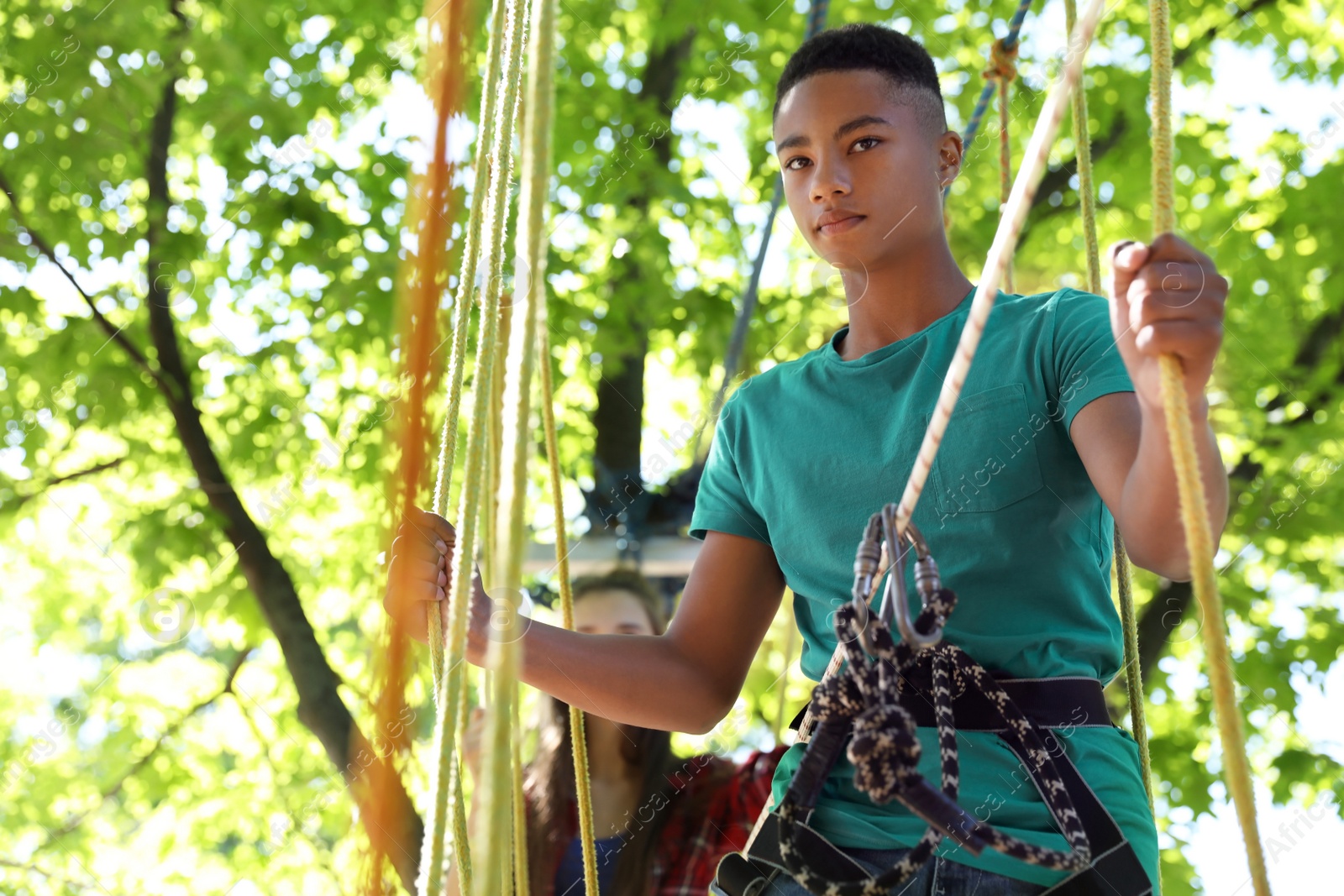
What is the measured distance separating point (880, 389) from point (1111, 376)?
0.80 ft

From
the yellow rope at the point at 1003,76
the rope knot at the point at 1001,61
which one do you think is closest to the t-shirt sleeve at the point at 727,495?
the yellow rope at the point at 1003,76

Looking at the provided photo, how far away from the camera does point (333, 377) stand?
3516mm

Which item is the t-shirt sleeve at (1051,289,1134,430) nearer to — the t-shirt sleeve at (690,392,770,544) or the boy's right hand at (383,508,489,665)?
the t-shirt sleeve at (690,392,770,544)

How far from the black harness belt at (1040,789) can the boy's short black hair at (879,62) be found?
2.01 ft

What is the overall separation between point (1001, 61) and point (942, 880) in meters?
1.46

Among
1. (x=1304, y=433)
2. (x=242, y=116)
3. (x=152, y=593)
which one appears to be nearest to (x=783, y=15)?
(x=242, y=116)

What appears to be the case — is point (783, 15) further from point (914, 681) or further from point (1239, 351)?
point (914, 681)

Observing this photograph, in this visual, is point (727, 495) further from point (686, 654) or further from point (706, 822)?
point (706, 822)

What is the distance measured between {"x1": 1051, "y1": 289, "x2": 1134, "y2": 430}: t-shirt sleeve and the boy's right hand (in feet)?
1.90

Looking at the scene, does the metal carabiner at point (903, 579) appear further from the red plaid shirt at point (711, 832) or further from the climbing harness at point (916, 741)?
the red plaid shirt at point (711, 832)

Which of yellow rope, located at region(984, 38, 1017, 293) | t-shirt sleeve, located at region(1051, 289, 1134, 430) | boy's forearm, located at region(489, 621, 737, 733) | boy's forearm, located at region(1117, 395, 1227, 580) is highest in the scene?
yellow rope, located at region(984, 38, 1017, 293)

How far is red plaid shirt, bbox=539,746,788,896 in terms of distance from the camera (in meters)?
2.41

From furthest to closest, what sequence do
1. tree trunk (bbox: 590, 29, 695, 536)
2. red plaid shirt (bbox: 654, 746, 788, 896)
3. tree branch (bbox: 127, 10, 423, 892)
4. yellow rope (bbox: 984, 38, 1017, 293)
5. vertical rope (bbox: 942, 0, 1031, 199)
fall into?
1. tree trunk (bbox: 590, 29, 695, 536)
2. tree branch (bbox: 127, 10, 423, 892)
3. red plaid shirt (bbox: 654, 746, 788, 896)
4. yellow rope (bbox: 984, 38, 1017, 293)
5. vertical rope (bbox: 942, 0, 1031, 199)

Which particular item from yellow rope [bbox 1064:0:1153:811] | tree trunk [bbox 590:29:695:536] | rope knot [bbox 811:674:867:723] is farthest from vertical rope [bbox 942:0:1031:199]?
tree trunk [bbox 590:29:695:536]
